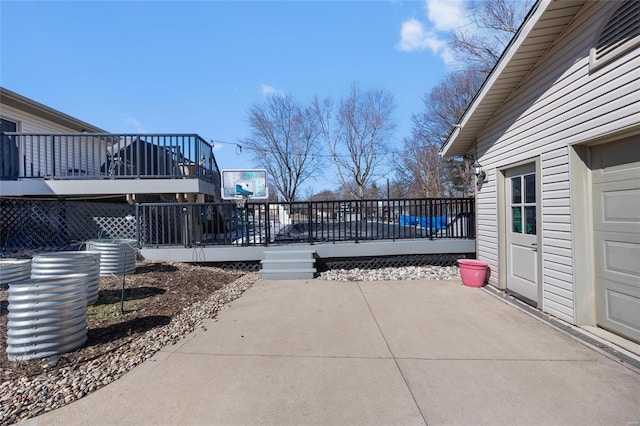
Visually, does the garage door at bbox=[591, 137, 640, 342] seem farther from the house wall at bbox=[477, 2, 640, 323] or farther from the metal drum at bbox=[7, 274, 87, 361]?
the metal drum at bbox=[7, 274, 87, 361]

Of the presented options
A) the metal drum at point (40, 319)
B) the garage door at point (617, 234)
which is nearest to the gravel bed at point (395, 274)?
the garage door at point (617, 234)

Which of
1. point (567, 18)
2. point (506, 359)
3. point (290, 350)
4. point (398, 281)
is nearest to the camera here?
point (506, 359)

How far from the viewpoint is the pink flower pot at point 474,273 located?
20.3 feet

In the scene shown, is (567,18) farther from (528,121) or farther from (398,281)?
(398,281)

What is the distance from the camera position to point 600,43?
146 inches

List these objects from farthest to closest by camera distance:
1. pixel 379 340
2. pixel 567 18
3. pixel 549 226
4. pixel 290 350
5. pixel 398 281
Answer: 1. pixel 398 281
2. pixel 549 226
3. pixel 567 18
4. pixel 379 340
5. pixel 290 350

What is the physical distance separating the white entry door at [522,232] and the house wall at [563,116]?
0.91 ft

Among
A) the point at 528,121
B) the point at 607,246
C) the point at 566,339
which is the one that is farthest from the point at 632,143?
the point at 566,339

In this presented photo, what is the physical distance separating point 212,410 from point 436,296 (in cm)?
425

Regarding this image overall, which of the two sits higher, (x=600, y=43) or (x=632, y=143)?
(x=600, y=43)

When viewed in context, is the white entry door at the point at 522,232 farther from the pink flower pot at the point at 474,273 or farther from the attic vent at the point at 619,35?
the attic vent at the point at 619,35

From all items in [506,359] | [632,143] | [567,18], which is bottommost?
[506,359]

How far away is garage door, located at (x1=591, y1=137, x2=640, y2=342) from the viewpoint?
3.40 metres

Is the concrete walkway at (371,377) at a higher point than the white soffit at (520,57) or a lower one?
lower
